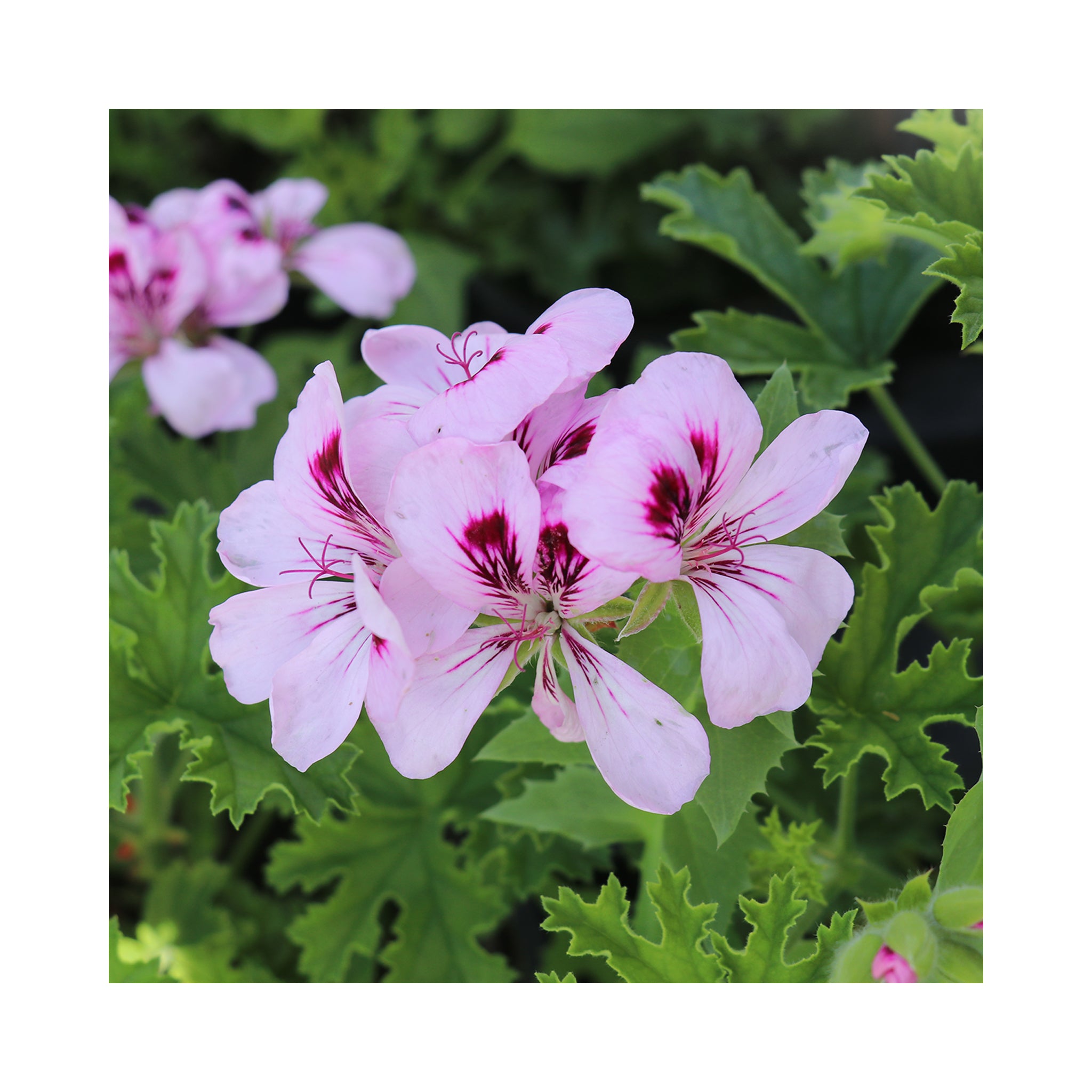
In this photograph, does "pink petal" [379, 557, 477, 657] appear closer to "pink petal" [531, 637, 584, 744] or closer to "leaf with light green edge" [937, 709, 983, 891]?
"pink petal" [531, 637, 584, 744]

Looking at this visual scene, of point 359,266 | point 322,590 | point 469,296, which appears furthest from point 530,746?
point 469,296

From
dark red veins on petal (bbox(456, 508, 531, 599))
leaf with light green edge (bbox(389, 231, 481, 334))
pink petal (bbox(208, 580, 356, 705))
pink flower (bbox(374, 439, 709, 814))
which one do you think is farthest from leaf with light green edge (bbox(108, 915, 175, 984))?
leaf with light green edge (bbox(389, 231, 481, 334))

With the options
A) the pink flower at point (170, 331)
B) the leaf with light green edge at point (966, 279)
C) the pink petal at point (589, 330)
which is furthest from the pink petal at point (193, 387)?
the leaf with light green edge at point (966, 279)

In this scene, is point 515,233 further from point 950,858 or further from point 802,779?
point 950,858

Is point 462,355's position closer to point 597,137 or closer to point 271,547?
point 271,547

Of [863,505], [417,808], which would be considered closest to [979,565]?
[863,505]

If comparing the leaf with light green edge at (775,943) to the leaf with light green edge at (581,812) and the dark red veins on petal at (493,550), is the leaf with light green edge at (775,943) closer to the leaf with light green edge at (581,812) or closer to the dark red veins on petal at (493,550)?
the leaf with light green edge at (581,812)
